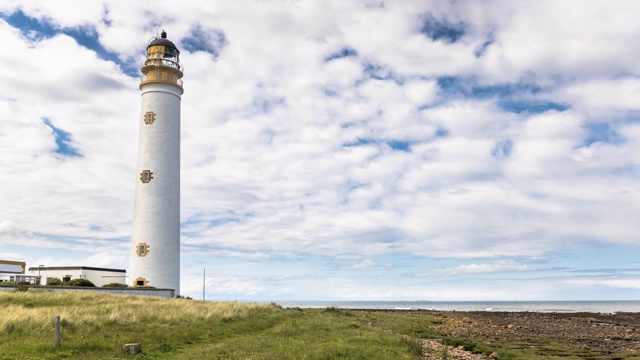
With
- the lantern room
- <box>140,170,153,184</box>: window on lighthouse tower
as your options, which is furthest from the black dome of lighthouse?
<box>140,170,153,184</box>: window on lighthouse tower

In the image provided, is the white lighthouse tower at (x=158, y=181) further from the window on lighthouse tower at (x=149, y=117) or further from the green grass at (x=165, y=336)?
the green grass at (x=165, y=336)

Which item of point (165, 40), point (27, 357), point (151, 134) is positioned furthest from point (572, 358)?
point (165, 40)

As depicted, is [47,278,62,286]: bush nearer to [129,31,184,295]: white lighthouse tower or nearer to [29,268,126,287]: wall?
[29,268,126,287]: wall

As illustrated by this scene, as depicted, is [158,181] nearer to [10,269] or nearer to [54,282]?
[54,282]

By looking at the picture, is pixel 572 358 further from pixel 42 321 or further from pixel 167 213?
pixel 167 213

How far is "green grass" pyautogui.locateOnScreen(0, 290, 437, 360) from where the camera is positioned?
53.9 ft

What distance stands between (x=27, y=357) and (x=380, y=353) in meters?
11.3

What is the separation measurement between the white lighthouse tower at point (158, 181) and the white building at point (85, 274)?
6009 mm

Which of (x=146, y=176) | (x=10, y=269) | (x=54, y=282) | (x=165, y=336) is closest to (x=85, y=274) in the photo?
(x=54, y=282)

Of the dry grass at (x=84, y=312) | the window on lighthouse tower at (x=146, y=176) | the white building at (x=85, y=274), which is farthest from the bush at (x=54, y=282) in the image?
the dry grass at (x=84, y=312)

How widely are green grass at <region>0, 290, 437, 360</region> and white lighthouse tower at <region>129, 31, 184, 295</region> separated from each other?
39.8 feet

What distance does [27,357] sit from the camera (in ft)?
48.3

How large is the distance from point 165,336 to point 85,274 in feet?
99.2

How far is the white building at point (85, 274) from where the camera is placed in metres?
45.8
